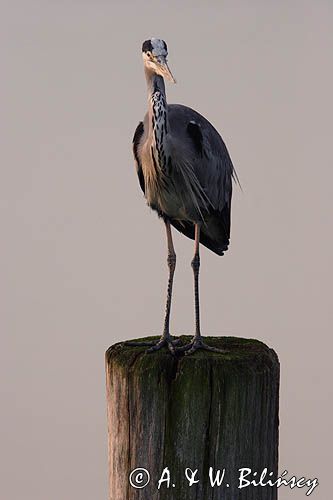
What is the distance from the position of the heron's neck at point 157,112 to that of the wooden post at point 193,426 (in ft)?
5.97

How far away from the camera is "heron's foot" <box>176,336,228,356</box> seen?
441 cm

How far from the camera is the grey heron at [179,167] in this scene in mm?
5251

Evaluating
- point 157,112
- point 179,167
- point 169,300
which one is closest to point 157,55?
point 157,112

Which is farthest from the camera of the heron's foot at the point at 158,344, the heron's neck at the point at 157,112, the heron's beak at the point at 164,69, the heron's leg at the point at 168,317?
the heron's neck at the point at 157,112

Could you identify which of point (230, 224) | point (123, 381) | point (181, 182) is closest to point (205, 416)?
point (123, 381)

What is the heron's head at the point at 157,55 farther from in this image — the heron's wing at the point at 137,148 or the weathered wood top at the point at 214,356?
the weathered wood top at the point at 214,356

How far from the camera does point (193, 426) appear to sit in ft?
11.9

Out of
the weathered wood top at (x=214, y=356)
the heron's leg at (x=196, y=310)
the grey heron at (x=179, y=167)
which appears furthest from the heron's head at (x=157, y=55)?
the weathered wood top at (x=214, y=356)

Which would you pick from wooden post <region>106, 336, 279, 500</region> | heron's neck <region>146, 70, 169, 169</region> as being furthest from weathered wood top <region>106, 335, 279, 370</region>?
heron's neck <region>146, 70, 169, 169</region>

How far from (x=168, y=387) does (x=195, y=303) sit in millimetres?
1772

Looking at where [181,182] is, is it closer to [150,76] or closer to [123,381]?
[150,76]

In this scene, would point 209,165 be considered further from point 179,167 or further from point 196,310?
point 196,310

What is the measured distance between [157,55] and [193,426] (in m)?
2.47

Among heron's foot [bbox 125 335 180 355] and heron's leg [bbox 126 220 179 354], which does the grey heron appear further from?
heron's foot [bbox 125 335 180 355]
